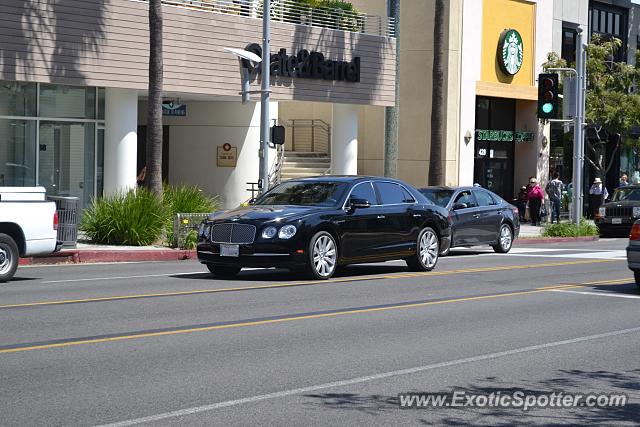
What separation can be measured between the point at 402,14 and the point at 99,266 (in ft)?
76.7

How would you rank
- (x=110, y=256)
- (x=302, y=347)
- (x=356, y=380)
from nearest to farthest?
(x=356, y=380) → (x=302, y=347) → (x=110, y=256)

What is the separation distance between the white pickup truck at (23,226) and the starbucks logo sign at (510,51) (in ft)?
93.4

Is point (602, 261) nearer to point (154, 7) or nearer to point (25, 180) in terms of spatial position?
point (154, 7)

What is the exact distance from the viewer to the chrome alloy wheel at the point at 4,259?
16688 mm

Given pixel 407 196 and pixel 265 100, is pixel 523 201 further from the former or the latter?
pixel 407 196

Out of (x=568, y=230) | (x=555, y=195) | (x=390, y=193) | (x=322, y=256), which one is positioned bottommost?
(x=568, y=230)

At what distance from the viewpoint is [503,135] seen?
44.5 meters

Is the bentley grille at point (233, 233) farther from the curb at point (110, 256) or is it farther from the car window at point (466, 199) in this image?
the car window at point (466, 199)

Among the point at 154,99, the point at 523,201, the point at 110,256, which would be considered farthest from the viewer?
the point at 523,201

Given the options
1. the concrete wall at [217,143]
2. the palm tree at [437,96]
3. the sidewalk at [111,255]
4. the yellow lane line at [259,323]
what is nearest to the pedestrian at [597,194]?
the palm tree at [437,96]

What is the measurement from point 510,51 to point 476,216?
799 inches

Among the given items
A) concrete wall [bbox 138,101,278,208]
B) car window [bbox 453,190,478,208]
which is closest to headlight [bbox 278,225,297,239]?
car window [bbox 453,190,478,208]

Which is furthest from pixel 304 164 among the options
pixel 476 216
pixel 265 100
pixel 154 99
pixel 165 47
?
pixel 476 216

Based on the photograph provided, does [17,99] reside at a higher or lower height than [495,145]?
higher
